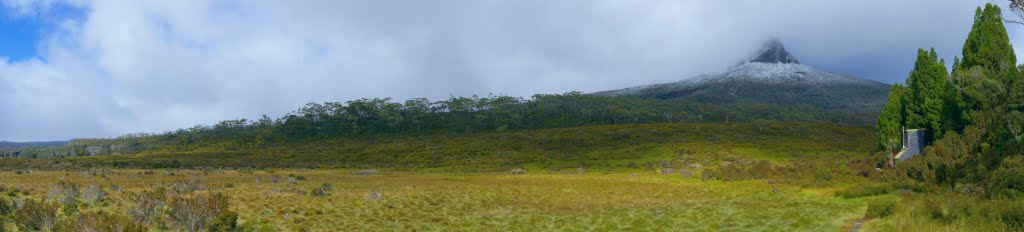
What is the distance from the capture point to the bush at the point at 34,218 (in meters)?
14.9

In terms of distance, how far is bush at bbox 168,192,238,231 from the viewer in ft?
53.4

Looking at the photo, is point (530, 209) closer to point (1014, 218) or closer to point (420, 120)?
point (1014, 218)

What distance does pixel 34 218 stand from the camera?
15.1 metres

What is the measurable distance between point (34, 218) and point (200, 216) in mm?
3812

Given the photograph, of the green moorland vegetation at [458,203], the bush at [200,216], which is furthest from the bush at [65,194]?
the bush at [200,216]

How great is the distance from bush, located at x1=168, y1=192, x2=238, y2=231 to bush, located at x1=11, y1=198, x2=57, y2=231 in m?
2.73

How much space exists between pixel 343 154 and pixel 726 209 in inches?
2860

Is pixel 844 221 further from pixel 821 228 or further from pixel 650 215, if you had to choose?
pixel 650 215

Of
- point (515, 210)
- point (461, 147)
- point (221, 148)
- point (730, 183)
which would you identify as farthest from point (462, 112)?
point (515, 210)

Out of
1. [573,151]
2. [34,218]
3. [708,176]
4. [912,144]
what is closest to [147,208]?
[34,218]

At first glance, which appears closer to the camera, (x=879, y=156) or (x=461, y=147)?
(x=879, y=156)

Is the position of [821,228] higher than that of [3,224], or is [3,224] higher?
[3,224]

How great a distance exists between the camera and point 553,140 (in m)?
91.9

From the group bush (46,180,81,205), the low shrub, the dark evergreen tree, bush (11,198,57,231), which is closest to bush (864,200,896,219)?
the low shrub
